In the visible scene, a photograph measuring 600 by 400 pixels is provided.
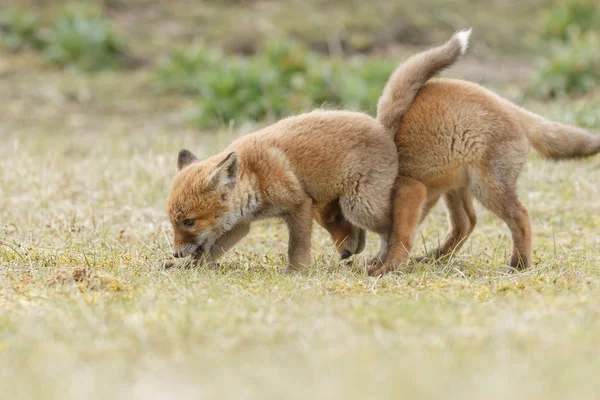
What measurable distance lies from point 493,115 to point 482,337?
300 cm

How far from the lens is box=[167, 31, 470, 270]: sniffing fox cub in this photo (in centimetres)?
668

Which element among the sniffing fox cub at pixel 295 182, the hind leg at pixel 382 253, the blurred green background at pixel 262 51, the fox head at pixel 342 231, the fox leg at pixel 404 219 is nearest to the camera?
the sniffing fox cub at pixel 295 182

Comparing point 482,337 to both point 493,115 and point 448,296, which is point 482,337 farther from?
point 493,115

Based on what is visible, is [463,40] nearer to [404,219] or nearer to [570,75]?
[404,219]

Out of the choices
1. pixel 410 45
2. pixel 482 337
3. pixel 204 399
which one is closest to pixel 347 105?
pixel 410 45

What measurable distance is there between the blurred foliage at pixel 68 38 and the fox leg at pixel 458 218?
10.4 m

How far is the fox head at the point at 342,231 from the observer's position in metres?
7.29

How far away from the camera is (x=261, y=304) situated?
506 centimetres

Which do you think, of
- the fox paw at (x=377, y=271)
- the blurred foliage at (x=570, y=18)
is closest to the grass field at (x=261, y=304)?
the fox paw at (x=377, y=271)

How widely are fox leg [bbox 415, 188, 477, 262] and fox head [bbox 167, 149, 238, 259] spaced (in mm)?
1932

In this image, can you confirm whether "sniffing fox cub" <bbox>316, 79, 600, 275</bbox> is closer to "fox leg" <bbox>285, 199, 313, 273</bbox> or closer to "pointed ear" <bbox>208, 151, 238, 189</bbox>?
"fox leg" <bbox>285, 199, 313, 273</bbox>

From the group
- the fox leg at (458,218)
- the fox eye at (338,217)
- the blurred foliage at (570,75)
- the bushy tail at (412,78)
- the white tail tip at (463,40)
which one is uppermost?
the white tail tip at (463,40)

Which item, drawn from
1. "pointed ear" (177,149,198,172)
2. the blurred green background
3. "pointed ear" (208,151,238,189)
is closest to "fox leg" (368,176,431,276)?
"pointed ear" (208,151,238,189)

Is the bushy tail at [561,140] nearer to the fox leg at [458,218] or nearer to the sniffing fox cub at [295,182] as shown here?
the fox leg at [458,218]
